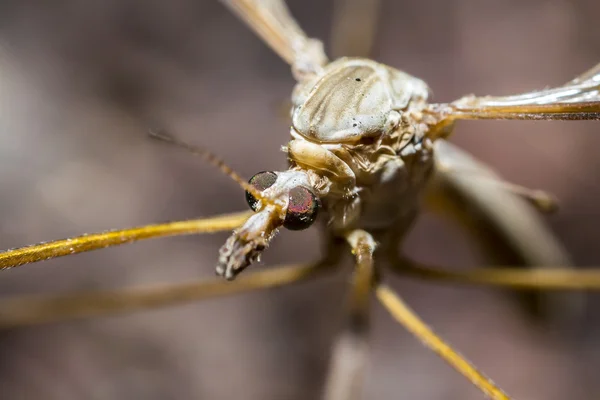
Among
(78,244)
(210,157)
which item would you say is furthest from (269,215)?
(78,244)

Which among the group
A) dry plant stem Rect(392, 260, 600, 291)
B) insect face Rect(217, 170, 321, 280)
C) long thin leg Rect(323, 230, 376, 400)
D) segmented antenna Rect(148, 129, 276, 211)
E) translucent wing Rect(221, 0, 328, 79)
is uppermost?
translucent wing Rect(221, 0, 328, 79)

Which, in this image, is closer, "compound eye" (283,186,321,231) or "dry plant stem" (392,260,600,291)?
"compound eye" (283,186,321,231)

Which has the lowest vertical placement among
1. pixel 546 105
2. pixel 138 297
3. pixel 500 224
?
pixel 138 297

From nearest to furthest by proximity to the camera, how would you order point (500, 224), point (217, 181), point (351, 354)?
point (351, 354)
point (500, 224)
point (217, 181)

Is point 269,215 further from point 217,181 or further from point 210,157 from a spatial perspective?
point 217,181

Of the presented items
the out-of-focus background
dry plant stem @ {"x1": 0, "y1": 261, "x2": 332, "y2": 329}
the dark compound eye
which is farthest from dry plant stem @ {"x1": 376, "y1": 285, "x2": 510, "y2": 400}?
the out-of-focus background

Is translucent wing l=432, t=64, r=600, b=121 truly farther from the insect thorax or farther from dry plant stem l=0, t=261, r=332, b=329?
dry plant stem l=0, t=261, r=332, b=329

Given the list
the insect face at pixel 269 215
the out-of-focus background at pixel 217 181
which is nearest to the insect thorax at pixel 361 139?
the insect face at pixel 269 215

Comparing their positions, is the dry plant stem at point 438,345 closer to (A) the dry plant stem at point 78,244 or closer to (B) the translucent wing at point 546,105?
(B) the translucent wing at point 546,105
